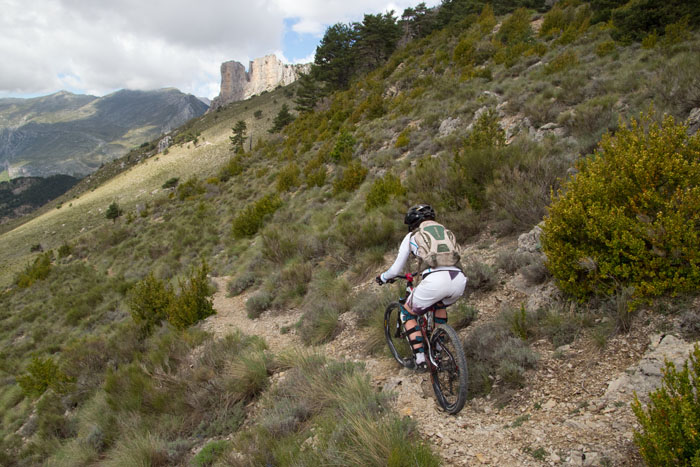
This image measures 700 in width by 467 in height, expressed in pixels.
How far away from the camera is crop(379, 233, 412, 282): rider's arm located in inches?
128

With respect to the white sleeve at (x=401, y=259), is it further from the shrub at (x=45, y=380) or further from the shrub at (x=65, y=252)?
the shrub at (x=65, y=252)

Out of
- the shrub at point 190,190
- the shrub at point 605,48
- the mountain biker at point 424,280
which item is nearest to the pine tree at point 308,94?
the shrub at point 190,190

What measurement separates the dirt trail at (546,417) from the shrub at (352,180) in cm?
896

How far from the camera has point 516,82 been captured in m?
11.9

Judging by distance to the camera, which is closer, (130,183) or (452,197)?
(452,197)

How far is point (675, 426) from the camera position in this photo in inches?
60.9

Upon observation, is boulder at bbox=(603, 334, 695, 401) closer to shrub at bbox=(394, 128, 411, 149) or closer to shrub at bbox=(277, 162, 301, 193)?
shrub at bbox=(394, 128, 411, 149)

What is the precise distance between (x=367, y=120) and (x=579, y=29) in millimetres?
9982

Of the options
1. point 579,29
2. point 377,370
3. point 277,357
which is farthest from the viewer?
point 579,29

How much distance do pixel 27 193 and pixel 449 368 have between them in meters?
186

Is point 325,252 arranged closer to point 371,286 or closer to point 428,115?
point 371,286

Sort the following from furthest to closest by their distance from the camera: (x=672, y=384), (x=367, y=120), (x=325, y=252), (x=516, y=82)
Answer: (x=367, y=120) → (x=516, y=82) → (x=325, y=252) → (x=672, y=384)

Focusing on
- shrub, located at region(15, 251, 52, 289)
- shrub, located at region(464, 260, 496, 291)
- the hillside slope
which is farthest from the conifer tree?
shrub, located at region(464, 260, 496, 291)

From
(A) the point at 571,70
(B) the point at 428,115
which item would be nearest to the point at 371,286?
(B) the point at 428,115
